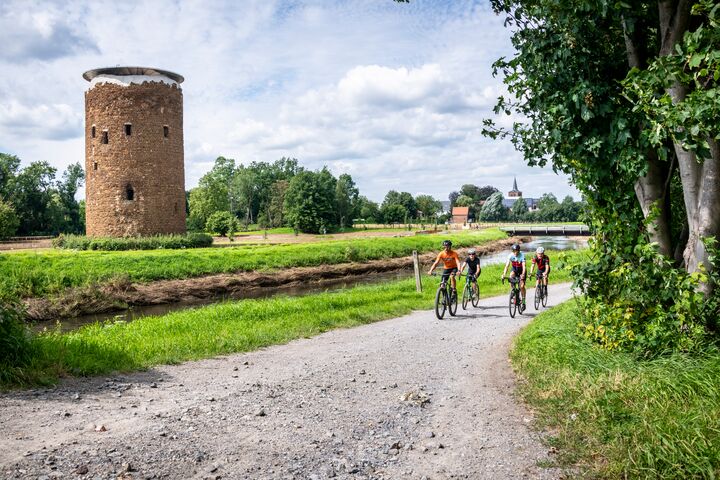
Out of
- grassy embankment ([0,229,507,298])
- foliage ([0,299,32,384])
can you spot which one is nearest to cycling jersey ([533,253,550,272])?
foliage ([0,299,32,384])

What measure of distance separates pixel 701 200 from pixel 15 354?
9.01 metres

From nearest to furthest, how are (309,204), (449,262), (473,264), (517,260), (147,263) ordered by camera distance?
(449,262)
(517,260)
(473,264)
(147,263)
(309,204)

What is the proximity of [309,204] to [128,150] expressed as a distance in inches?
1563

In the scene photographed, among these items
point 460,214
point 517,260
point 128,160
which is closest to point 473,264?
point 517,260

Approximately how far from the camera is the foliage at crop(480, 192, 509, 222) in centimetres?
13238

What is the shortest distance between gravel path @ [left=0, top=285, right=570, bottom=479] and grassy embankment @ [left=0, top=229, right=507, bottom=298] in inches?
406

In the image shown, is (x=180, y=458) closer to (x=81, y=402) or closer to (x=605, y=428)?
(x=81, y=402)

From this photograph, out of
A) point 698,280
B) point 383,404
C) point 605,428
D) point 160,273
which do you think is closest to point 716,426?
point 605,428

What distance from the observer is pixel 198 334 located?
36.2 feet

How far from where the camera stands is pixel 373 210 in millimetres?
112375

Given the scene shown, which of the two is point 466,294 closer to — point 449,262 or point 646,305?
point 449,262

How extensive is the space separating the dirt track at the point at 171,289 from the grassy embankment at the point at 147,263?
2.54 ft

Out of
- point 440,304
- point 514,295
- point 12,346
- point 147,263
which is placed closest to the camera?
point 12,346

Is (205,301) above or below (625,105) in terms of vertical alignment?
below
